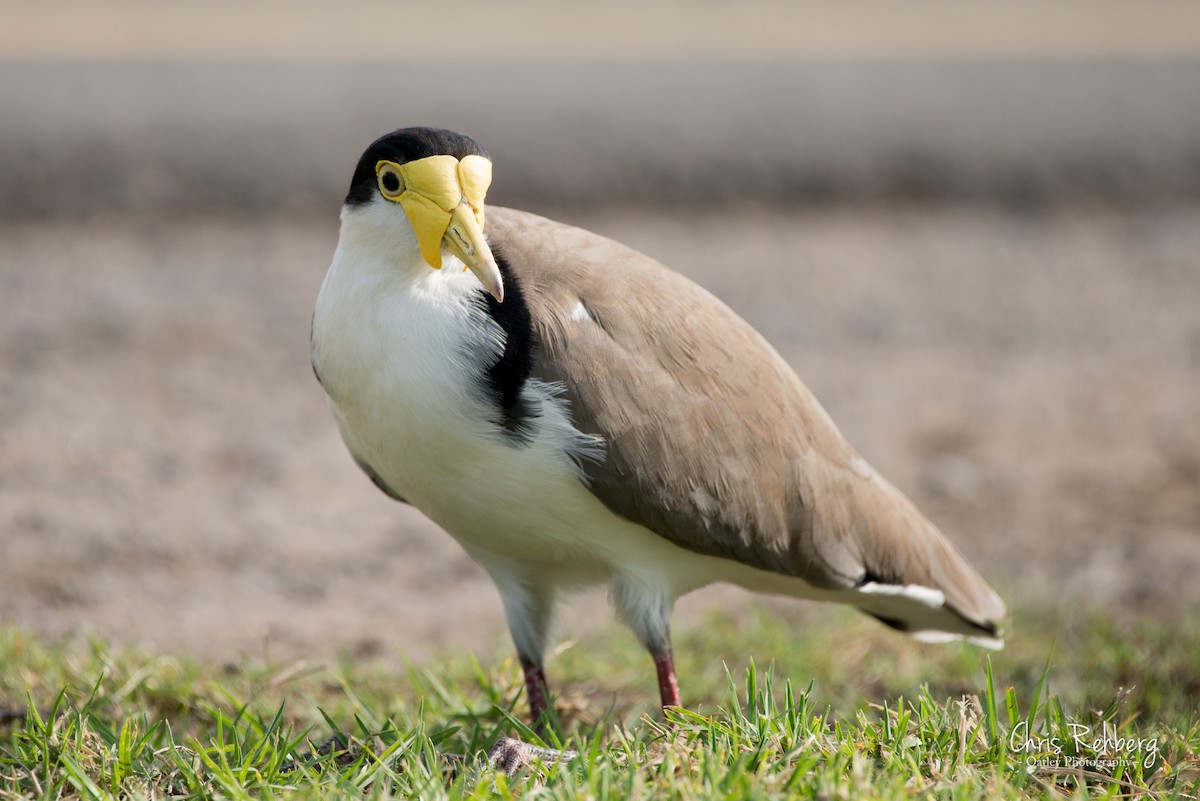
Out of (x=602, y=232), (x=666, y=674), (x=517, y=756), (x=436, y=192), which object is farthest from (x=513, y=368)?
(x=602, y=232)

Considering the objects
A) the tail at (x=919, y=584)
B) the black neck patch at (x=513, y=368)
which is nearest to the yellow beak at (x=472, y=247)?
the black neck patch at (x=513, y=368)

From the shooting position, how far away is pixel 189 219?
316 inches

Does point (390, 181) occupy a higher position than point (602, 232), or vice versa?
point (390, 181)

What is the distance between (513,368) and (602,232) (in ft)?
16.2

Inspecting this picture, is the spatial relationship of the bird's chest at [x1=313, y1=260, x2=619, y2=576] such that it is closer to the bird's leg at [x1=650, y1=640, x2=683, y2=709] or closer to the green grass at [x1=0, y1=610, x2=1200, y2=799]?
the bird's leg at [x1=650, y1=640, x2=683, y2=709]

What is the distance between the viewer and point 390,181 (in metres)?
3.06

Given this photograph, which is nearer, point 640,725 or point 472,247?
point 472,247

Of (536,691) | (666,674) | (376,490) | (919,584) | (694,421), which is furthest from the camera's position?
(376,490)

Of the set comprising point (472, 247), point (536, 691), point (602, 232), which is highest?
point (472, 247)

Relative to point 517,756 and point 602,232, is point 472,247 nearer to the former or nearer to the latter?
point 517,756

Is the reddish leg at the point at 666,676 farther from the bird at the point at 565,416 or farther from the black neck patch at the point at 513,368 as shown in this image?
the black neck patch at the point at 513,368

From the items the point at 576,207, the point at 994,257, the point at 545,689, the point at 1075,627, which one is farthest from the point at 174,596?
the point at 994,257

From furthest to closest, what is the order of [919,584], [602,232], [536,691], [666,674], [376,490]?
[602,232] < [376,490] < [919,584] < [536,691] < [666,674]

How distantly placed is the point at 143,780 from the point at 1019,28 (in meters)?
11.2
